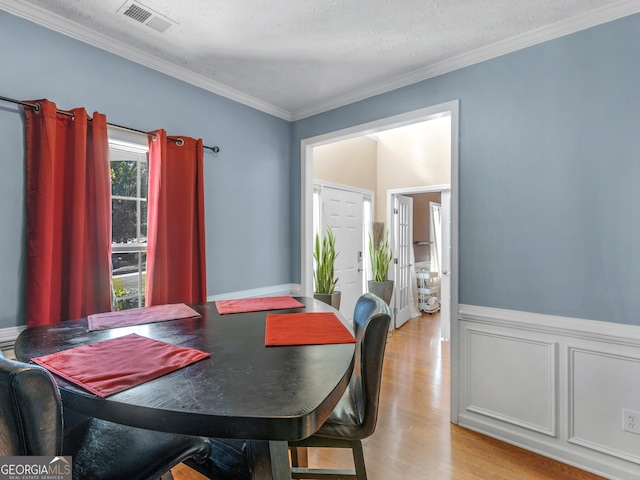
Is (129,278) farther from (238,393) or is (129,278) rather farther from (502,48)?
(502,48)

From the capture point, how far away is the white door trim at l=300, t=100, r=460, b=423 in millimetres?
2355

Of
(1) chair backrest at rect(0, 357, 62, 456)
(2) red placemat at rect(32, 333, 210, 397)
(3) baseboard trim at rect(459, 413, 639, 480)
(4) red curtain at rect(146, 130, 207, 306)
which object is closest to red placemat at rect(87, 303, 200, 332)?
(2) red placemat at rect(32, 333, 210, 397)

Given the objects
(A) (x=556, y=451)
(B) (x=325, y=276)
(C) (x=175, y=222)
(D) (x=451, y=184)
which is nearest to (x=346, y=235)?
(B) (x=325, y=276)

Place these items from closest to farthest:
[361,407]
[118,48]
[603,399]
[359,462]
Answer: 1. [361,407]
2. [359,462]
3. [603,399]
4. [118,48]

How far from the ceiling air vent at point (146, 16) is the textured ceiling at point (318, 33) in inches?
1.1

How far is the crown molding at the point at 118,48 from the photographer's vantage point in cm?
178

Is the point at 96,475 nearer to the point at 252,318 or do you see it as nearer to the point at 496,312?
the point at 252,318

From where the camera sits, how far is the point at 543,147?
204 cm

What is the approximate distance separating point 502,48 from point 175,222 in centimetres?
253

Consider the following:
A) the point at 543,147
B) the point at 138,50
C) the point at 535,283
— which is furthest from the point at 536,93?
the point at 138,50

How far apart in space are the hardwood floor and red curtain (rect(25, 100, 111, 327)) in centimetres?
115

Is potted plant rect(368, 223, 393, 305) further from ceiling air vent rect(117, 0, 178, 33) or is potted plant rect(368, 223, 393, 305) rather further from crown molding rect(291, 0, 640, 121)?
ceiling air vent rect(117, 0, 178, 33)

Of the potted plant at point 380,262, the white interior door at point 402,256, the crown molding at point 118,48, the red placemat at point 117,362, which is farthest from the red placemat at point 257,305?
the white interior door at point 402,256

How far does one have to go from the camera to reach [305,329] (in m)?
1.35
